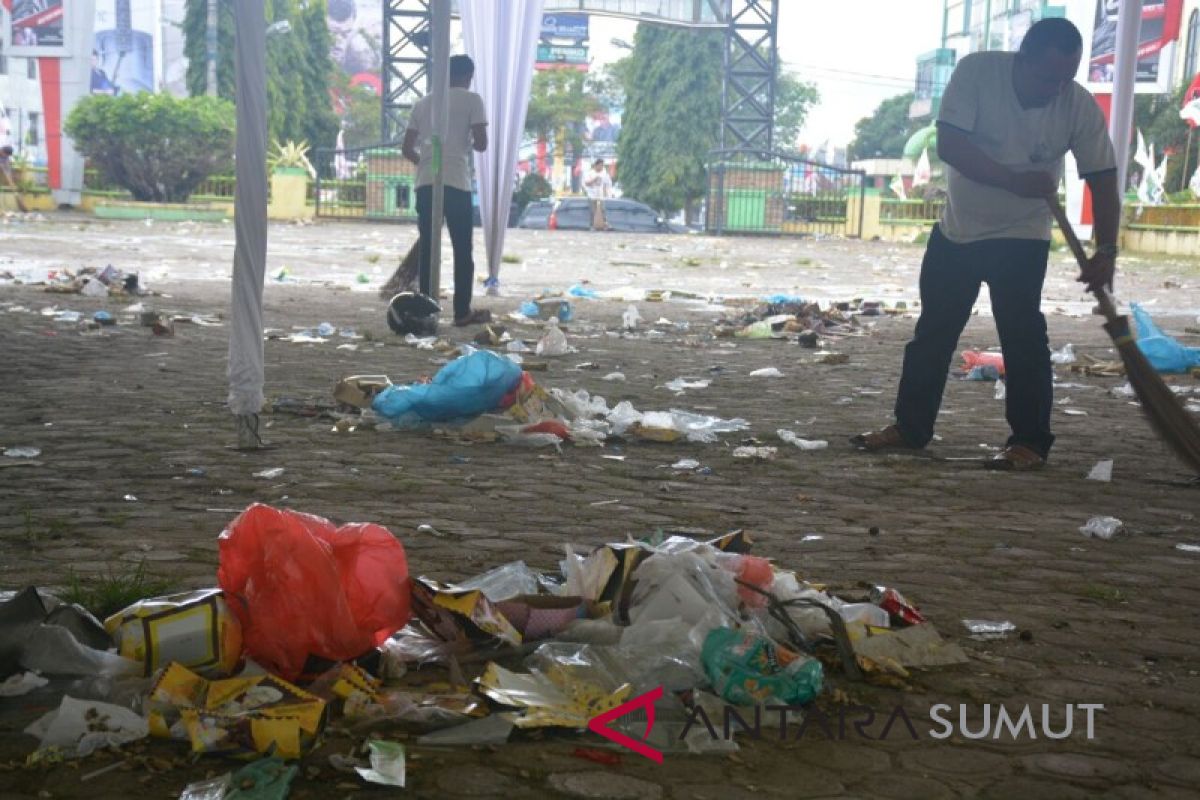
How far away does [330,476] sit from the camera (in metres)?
4.75

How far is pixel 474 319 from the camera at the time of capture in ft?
33.0

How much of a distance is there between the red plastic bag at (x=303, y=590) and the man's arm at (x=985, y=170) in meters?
3.07

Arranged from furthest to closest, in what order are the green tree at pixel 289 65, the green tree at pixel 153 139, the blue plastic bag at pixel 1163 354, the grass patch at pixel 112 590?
the green tree at pixel 289 65
the green tree at pixel 153 139
the blue plastic bag at pixel 1163 354
the grass patch at pixel 112 590

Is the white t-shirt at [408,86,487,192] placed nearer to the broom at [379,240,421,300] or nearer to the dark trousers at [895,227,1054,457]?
the broom at [379,240,421,300]

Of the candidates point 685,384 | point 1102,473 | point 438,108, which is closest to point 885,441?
point 1102,473

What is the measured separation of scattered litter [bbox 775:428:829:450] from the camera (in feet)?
18.5

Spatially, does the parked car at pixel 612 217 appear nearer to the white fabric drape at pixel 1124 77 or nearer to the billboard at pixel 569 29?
the white fabric drape at pixel 1124 77

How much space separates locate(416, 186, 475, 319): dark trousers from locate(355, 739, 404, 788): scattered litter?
766cm

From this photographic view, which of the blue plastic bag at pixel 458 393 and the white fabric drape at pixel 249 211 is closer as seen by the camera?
the white fabric drape at pixel 249 211

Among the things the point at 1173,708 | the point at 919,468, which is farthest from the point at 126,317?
the point at 1173,708

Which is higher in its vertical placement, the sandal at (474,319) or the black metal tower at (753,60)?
the black metal tower at (753,60)

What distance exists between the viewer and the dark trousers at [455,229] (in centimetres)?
985

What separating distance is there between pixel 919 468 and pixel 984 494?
0.47 meters

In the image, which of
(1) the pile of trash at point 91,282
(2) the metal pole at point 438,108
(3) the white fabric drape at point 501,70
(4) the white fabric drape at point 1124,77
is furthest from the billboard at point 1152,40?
(1) the pile of trash at point 91,282
